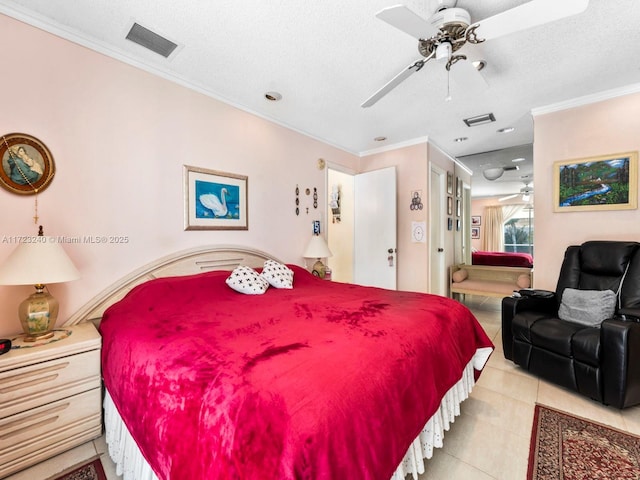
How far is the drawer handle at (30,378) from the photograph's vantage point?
137cm

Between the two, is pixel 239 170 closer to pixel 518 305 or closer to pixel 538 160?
pixel 518 305

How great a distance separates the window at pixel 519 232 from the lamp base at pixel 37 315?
10613 millimetres

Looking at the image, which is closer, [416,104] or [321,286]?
[321,286]

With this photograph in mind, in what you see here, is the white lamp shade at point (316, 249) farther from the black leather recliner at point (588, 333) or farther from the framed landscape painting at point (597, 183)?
the framed landscape painting at point (597, 183)

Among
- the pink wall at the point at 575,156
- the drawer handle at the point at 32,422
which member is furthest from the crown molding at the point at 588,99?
the drawer handle at the point at 32,422

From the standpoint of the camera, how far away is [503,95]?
9.04ft

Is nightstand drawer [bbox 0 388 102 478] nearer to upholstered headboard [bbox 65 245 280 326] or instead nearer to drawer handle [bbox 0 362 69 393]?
drawer handle [bbox 0 362 69 393]

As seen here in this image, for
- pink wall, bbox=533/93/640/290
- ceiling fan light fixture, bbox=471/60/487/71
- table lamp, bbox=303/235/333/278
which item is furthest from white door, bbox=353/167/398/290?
ceiling fan light fixture, bbox=471/60/487/71

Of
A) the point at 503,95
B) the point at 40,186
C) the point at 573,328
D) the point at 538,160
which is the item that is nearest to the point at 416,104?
the point at 503,95

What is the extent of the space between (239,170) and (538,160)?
328 centimetres

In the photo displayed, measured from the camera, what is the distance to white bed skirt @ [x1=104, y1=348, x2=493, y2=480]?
122 cm

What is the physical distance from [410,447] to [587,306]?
2110 mm

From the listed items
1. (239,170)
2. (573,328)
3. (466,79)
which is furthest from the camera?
(239,170)

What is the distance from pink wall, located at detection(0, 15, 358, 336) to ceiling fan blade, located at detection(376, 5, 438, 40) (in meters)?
1.87
